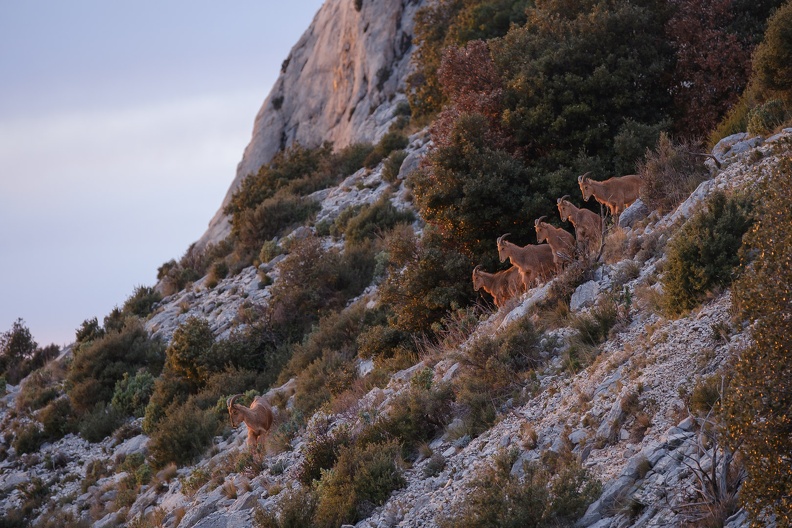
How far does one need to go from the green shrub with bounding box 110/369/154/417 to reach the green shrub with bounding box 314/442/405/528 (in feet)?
38.1

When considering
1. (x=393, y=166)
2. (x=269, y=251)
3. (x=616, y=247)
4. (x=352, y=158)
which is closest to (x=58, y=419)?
(x=269, y=251)

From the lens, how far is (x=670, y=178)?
15.7m

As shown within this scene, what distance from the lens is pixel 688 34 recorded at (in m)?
21.6

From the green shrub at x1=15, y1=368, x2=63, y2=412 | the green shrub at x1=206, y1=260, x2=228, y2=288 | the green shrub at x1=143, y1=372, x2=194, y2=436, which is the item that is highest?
the green shrub at x1=206, y1=260, x2=228, y2=288

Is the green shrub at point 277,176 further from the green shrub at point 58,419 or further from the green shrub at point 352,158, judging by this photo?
the green shrub at point 58,419

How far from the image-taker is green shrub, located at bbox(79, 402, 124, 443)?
22.6 metres

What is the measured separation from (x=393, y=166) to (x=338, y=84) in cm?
1535

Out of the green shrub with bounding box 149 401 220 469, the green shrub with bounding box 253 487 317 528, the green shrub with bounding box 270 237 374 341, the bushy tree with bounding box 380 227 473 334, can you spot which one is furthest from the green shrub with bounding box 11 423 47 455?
the green shrub with bounding box 253 487 317 528

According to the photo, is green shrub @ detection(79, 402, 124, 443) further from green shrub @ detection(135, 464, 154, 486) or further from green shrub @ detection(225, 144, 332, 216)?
green shrub @ detection(225, 144, 332, 216)

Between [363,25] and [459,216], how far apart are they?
78.8 feet

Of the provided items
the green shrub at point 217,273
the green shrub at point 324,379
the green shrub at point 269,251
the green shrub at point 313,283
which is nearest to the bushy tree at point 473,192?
the green shrub at point 324,379

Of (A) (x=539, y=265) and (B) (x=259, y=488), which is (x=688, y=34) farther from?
(B) (x=259, y=488)

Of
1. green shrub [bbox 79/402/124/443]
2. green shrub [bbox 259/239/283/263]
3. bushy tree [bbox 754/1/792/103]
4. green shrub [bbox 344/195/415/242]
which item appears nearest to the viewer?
bushy tree [bbox 754/1/792/103]

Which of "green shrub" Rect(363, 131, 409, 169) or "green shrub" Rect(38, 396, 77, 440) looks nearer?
"green shrub" Rect(38, 396, 77, 440)
